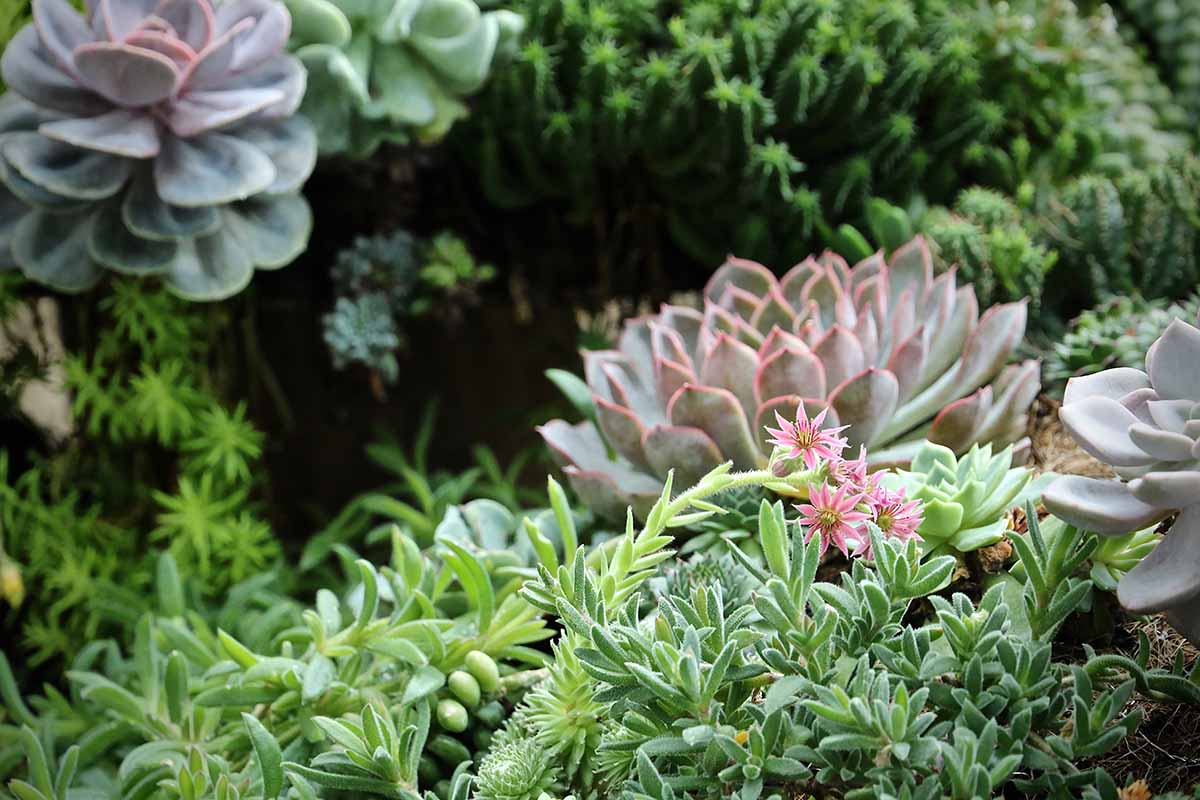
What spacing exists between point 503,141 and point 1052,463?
686mm

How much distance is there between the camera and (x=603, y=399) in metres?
0.82

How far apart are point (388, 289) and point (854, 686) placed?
2.50ft

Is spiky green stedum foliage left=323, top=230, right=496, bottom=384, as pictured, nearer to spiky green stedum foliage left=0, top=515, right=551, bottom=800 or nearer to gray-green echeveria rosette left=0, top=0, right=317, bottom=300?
gray-green echeveria rosette left=0, top=0, right=317, bottom=300

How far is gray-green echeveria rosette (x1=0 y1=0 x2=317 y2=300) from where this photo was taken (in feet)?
2.77

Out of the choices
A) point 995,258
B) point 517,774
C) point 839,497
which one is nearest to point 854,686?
point 839,497

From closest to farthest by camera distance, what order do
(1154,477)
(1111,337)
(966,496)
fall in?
1. (1154,477)
2. (966,496)
3. (1111,337)

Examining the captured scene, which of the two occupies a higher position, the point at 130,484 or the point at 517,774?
the point at 517,774

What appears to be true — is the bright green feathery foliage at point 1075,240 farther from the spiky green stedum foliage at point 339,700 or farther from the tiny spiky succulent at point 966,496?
the spiky green stedum foliage at point 339,700

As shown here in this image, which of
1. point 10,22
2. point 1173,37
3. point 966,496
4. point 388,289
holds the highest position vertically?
point 1173,37

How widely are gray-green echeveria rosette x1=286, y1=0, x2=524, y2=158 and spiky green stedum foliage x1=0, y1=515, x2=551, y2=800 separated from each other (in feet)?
1.44

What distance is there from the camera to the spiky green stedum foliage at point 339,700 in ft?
2.13

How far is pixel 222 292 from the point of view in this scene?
0.94 metres

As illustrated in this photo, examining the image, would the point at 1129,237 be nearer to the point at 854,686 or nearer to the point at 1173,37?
the point at 1173,37

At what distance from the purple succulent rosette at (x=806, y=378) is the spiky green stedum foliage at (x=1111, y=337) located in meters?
0.10
